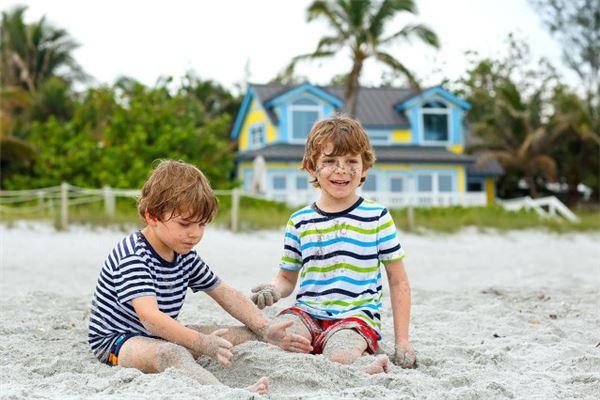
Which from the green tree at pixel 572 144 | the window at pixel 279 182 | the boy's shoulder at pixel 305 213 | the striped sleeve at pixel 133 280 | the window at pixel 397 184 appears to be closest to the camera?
the striped sleeve at pixel 133 280

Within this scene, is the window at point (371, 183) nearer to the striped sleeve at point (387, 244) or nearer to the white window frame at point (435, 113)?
the white window frame at point (435, 113)

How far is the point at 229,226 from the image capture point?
11977 mm

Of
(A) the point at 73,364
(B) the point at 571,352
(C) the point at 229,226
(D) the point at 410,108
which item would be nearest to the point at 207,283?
(A) the point at 73,364

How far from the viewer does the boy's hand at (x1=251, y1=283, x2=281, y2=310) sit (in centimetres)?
337

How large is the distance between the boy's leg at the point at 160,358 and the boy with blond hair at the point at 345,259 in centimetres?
57

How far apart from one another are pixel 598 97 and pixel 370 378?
85.0 ft

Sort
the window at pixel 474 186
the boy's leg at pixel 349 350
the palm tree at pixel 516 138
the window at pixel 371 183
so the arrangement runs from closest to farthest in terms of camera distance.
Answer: the boy's leg at pixel 349 350, the window at pixel 371 183, the palm tree at pixel 516 138, the window at pixel 474 186

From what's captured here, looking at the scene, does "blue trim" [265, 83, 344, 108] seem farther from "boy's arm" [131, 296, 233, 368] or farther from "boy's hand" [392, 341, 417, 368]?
"boy's arm" [131, 296, 233, 368]

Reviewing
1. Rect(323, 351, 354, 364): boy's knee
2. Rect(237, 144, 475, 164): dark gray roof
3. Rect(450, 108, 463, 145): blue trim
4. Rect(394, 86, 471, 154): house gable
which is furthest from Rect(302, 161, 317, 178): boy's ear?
Rect(450, 108, 463, 145): blue trim

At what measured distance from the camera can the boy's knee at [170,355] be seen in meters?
2.87

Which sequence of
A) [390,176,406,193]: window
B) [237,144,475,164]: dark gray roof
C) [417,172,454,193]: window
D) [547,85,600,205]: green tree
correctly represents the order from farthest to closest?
[547,85,600,205]: green tree, [417,172,454,193]: window, [390,176,406,193]: window, [237,144,475,164]: dark gray roof

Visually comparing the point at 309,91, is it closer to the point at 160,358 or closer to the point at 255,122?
the point at 255,122

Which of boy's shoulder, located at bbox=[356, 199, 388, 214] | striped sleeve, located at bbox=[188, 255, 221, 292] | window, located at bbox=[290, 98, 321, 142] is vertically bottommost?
striped sleeve, located at bbox=[188, 255, 221, 292]

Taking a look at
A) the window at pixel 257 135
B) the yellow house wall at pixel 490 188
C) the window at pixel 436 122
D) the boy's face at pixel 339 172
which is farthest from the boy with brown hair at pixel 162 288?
the yellow house wall at pixel 490 188
